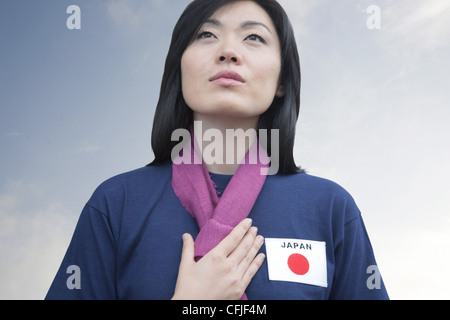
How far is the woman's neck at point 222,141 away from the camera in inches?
95.7

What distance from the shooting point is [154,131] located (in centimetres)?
262

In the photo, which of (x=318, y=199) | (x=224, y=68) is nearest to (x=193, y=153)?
(x=224, y=68)

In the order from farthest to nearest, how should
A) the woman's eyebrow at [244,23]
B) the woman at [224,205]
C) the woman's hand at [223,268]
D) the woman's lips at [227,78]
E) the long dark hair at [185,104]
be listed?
the long dark hair at [185,104]
the woman's eyebrow at [244,23]
the woman's lips at [227,78]
the woman at [224,205]
the woman's hand at [223,268]

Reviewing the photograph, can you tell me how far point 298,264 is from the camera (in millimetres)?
2166

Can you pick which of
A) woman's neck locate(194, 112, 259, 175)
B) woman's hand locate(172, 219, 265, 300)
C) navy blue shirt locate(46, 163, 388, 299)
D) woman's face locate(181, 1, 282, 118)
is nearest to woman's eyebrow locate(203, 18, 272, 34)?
woman's face locate(181, 1, 282, 118)

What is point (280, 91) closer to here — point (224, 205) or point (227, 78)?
point (227, 78)

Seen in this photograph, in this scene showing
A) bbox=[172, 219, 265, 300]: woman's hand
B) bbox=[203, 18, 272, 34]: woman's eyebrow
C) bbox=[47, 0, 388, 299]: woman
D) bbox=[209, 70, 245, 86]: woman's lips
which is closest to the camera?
bbox=[172, 219, 265, 300]: woman's hand

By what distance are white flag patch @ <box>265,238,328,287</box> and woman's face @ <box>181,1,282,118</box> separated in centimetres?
69

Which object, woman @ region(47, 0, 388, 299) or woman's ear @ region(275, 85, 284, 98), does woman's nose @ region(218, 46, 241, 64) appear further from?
woman's ear @ region(275, 85, 284, 98)

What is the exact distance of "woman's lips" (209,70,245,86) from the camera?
89.3 inches

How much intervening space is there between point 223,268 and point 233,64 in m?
1.00

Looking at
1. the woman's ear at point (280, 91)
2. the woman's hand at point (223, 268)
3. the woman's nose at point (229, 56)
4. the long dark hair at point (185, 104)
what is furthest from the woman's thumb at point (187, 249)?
the woman's ear at point (280, 91)

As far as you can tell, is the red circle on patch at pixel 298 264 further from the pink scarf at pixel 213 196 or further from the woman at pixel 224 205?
the pink scarf at pixel 213 196
